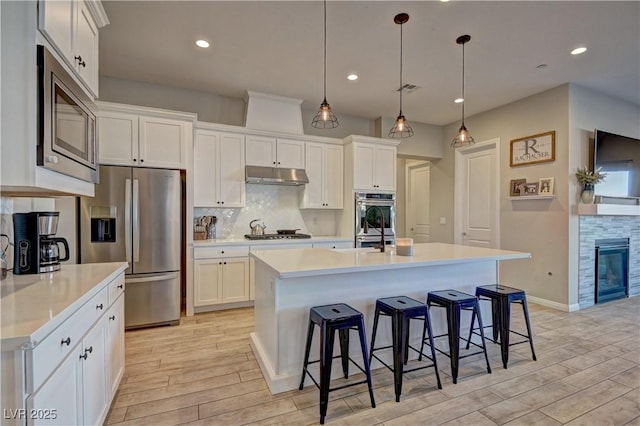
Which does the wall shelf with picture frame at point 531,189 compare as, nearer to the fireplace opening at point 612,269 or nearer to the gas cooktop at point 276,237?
the fireplace opening at point 612,269

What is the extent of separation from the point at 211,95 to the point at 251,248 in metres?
2.32

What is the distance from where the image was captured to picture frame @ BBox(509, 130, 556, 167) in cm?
418

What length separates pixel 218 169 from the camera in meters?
4.18

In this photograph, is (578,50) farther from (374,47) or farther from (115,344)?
(115,344)

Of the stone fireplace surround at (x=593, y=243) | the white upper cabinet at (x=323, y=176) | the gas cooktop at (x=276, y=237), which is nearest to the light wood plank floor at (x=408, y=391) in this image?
the stone fireplace surround at (x=593, y=243)

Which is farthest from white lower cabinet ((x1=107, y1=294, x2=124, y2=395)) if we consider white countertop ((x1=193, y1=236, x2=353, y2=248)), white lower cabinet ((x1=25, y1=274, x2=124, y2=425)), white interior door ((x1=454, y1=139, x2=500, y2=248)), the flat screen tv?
the flat screen tv

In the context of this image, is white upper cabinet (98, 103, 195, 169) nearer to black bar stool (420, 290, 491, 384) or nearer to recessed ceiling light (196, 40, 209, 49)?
recessed ceiling light (196, 40, 209, 49)

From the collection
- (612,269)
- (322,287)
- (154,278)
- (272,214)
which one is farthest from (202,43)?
(612,269)

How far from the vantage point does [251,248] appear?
4035mm

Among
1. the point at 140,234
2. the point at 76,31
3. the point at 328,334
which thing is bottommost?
the point at 328,334

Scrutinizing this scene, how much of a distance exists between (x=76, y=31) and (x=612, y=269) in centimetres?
673

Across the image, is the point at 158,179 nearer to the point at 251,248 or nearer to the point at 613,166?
the point at 251,248

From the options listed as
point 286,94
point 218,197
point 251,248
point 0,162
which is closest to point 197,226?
point 218,197

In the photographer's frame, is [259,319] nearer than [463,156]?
Yes
